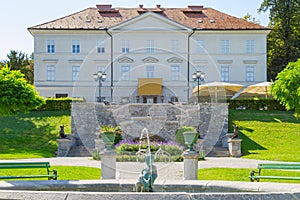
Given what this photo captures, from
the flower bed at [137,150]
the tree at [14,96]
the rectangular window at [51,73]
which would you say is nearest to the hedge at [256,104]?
the flower bed at [137,150]

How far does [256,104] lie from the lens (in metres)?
34.8

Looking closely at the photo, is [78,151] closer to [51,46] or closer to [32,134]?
[32,134]

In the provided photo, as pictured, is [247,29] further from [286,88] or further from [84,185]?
[84,185]

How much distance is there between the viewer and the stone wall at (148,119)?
2733cm

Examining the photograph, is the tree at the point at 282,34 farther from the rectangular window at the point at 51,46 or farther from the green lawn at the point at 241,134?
the rectangular window at the point at 51,46

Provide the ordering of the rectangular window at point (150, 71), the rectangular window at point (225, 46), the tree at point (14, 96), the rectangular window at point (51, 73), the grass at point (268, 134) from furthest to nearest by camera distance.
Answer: the rectangular window at point (225, 46), the rectangular window at point (51, 73), the rectangular window at point (150, 71), the grass at point (268, 134), the tree at point (14, 96)

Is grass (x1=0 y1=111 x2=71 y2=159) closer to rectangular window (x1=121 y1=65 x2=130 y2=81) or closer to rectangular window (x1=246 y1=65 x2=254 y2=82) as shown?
rectangular window (x1=121 y1=65 x2=130 y2=81)

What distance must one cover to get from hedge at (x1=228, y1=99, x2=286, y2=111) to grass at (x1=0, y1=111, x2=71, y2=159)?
11181mm

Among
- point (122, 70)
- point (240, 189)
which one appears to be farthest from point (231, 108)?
point (240, 189)

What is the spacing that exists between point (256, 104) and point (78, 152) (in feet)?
47.9

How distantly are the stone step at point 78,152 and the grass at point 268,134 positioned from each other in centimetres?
750

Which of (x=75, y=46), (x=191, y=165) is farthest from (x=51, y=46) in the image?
(x=191, y=165)

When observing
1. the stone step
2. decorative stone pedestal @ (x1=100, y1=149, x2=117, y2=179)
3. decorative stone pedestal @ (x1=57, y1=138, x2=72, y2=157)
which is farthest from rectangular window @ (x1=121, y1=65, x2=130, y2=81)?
decorative stone pedestal @ (x1=100, y1=149, x2=117, y2=179)

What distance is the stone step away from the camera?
24516 millimetres
